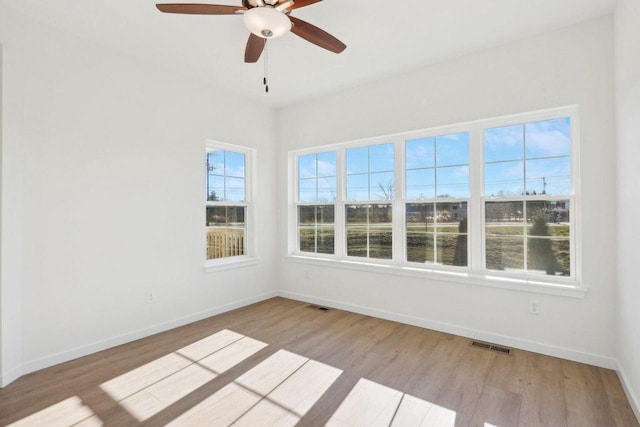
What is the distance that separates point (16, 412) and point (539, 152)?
15.1 feet

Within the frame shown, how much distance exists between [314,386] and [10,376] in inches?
91.9

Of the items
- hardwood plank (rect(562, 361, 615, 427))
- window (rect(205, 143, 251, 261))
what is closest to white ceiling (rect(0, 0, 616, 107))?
window (rect(205, 143, 251, 261))

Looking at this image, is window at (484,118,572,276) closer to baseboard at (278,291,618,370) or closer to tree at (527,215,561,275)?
tree at (527,215,561,275)

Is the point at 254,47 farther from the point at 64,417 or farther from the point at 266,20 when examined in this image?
the point at 64,417

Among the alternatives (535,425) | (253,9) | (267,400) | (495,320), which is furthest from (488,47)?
(267,400)

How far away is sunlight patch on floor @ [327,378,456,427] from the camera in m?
1.94

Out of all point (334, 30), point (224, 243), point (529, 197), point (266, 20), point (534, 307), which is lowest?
point (534, 307)

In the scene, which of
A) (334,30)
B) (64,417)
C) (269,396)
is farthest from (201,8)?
(64,417)

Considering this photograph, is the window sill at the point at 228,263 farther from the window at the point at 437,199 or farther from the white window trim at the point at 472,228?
the window at the point at 437,199

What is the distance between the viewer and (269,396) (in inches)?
86.8

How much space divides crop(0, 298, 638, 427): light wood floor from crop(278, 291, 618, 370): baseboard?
3.1 inches

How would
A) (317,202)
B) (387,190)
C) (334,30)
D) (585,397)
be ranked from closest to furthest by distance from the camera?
1. (585,397)
2. (334,30)
3. (387,190)
4. (317,202)

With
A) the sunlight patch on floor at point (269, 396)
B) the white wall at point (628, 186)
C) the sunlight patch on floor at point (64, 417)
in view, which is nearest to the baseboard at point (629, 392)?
the white wall at point (628, 186)

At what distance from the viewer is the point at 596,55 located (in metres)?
2.60
